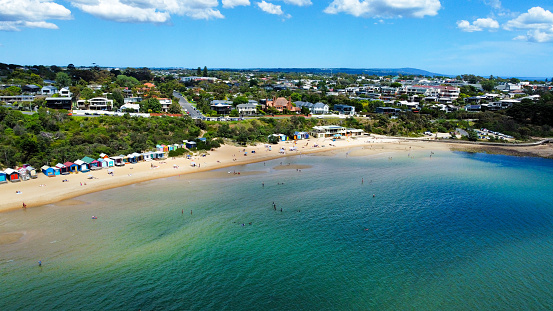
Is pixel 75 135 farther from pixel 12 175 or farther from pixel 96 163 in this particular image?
pixel 12 175

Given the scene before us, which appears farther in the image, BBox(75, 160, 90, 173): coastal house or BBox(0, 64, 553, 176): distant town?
BBox(0, 64, 553, 176): distant town

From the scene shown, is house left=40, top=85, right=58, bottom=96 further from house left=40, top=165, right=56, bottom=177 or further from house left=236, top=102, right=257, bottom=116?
house left=40, top=165, right=56, bottom=177

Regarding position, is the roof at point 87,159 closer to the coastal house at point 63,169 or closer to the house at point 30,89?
the coastal house at point 63,169

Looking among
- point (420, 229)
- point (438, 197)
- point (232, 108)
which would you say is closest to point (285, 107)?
point (232, 108)

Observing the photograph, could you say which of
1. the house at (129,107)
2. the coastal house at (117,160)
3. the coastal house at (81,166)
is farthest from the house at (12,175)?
the house at (129,107)

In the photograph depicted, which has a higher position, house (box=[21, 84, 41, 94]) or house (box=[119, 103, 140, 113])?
house (box=[21, 84, 41, 94])

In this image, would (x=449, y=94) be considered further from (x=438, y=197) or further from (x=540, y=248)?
(x=540, y=248)

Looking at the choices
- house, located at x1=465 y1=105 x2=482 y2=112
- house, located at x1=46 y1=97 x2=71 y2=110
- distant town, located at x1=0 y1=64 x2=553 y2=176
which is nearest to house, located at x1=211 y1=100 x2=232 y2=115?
distant town, located at x1=0 y1=64 x2=553 y2=176
